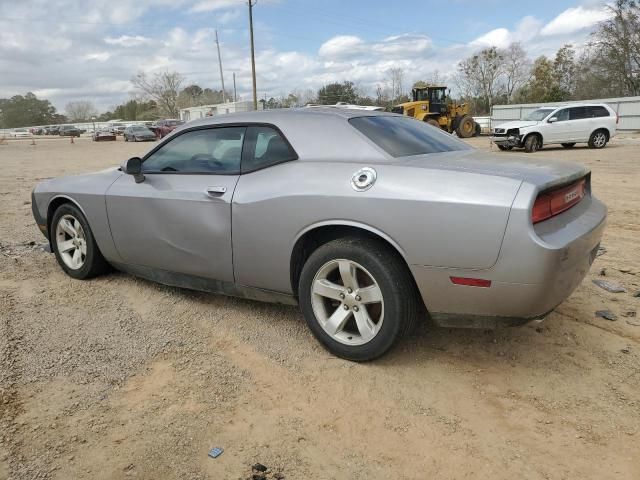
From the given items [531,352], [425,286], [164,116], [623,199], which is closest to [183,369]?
[425,286]

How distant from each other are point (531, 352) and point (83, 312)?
10.5 ft

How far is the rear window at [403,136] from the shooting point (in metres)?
3.10

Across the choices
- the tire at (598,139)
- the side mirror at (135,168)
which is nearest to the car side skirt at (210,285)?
the side mirror at (135,168)

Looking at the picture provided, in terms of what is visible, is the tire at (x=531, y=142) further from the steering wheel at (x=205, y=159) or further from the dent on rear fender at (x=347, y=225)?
the dent on rear fender at (x=347, y=225)

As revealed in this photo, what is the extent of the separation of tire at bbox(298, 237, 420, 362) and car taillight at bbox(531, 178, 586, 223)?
74 centimetres

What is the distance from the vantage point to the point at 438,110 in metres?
25.6

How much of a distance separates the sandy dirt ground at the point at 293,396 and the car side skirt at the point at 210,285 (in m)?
0.23

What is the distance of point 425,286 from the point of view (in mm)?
2670

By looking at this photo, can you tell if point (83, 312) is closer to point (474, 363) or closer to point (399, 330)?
point (399, 330)

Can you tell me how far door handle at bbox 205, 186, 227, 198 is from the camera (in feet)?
10.9

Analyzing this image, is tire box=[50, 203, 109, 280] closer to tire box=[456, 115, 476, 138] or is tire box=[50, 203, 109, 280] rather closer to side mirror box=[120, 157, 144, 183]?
side mirror box=[120, 157, 144, 183]

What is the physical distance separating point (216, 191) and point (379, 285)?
50.7 inches

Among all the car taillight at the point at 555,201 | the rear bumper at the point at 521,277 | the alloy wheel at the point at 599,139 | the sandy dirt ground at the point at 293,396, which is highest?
the car taillight at the point at 555,201

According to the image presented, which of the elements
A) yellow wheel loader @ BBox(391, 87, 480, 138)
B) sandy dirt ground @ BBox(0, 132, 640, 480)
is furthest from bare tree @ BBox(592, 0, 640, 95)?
sandy dirt ground @ BBox(0, 132, 640, 480)
